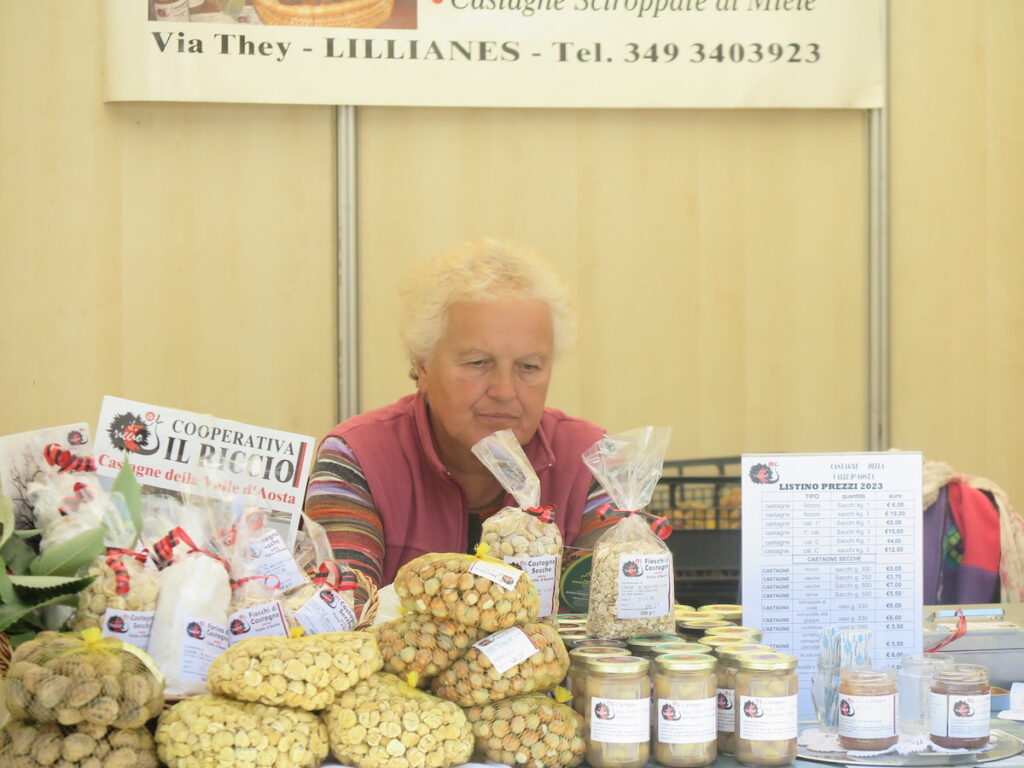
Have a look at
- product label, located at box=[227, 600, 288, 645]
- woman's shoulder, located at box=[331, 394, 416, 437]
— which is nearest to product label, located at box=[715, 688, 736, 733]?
product label, located at box=[227, 600, 288, 645]

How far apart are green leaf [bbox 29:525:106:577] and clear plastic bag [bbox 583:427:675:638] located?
61cm

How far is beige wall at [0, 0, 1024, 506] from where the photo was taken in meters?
3.30

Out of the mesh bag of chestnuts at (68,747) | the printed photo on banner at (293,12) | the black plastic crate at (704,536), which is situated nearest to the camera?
the mesh bag of chestnuts at (68,747)

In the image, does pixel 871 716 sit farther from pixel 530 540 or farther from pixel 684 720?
pixel 530 540

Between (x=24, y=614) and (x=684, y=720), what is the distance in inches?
28.6

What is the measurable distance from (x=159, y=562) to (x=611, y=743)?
1.81 feet

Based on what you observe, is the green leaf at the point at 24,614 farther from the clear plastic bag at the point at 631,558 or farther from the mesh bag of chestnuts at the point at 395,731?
the clear plastic bag at the point at 631,558

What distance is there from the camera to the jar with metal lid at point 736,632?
1485mm

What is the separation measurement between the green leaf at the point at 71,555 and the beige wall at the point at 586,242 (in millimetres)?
2049

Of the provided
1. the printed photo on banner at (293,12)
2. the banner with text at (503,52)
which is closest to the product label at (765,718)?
the banner with text at (503,52)

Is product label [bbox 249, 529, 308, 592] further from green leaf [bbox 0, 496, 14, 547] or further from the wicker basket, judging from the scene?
the wicker basket

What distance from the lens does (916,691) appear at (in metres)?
1.45

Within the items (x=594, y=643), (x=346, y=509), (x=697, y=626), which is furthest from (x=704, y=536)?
(x=594, y=643)

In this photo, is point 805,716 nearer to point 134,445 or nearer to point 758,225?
point 134,445
